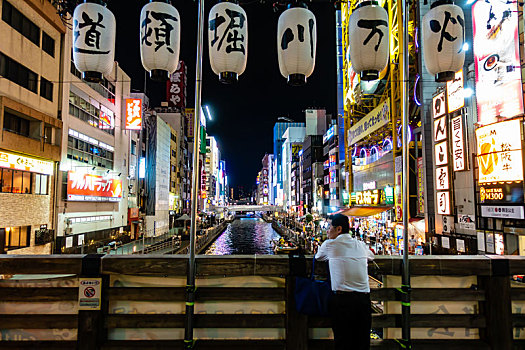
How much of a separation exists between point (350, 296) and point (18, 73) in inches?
981

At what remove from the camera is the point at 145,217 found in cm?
4381

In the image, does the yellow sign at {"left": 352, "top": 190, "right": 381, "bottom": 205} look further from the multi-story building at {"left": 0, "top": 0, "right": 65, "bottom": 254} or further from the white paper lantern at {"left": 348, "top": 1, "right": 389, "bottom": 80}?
the white paper lantern at {"left": 348, "top": 1, "right": 389, "bottom": 80}

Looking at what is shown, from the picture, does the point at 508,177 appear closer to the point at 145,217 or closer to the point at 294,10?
the point at 294,10

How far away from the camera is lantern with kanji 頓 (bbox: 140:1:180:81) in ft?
18.8

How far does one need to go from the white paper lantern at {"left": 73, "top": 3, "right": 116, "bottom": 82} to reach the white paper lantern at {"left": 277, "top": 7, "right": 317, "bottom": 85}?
3.11 m

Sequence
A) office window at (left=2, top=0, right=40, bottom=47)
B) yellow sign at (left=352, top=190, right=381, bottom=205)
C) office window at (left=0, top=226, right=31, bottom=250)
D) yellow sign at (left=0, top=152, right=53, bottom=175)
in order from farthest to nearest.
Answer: yellow sign at (left=352, top=190, right=381, bottom=205) < office window at (left=0, top=226, right=31, bottom=250) < office window at (left=2, top=0, right=40, bottom=47) < yellow sign at (left=0, top=152, right=53, bottom=175)

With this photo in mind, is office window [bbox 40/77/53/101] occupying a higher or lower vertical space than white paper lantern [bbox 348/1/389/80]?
higher

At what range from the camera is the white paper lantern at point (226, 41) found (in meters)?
5.73

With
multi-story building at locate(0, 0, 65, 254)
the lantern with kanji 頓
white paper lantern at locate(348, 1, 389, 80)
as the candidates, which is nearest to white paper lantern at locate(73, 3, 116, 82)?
the lantern with kanji 頓

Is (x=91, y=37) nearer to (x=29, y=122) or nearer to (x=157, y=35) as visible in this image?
(x=157, y=35)

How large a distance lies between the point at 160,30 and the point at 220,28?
1.07m

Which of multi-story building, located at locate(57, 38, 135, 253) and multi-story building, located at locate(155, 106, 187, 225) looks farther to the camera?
multi-story building, located at locate(155, 106, 187, 225)

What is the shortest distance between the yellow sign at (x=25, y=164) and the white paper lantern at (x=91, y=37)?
17.5 meters

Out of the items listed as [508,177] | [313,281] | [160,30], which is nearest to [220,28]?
[160,30]
